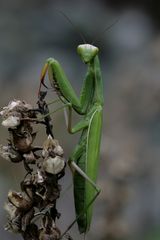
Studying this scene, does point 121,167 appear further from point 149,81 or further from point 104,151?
point 149,81

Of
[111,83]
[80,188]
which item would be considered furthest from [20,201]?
[111,83]

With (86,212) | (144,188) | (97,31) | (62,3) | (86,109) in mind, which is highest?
(62,3)

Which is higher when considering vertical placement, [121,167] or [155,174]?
[121,167]

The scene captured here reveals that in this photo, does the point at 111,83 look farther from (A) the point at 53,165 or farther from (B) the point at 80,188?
(A) the point at 53,165

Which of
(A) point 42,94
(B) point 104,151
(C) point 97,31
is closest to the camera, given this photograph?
(A) point 42,94

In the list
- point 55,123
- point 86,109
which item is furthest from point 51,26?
point 86,109

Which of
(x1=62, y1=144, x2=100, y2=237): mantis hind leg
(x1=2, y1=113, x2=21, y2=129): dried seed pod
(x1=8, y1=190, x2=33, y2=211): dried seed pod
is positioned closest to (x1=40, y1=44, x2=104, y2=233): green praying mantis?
(x1=62, y1=144, x2=100, y2=237): mantis hind leg
